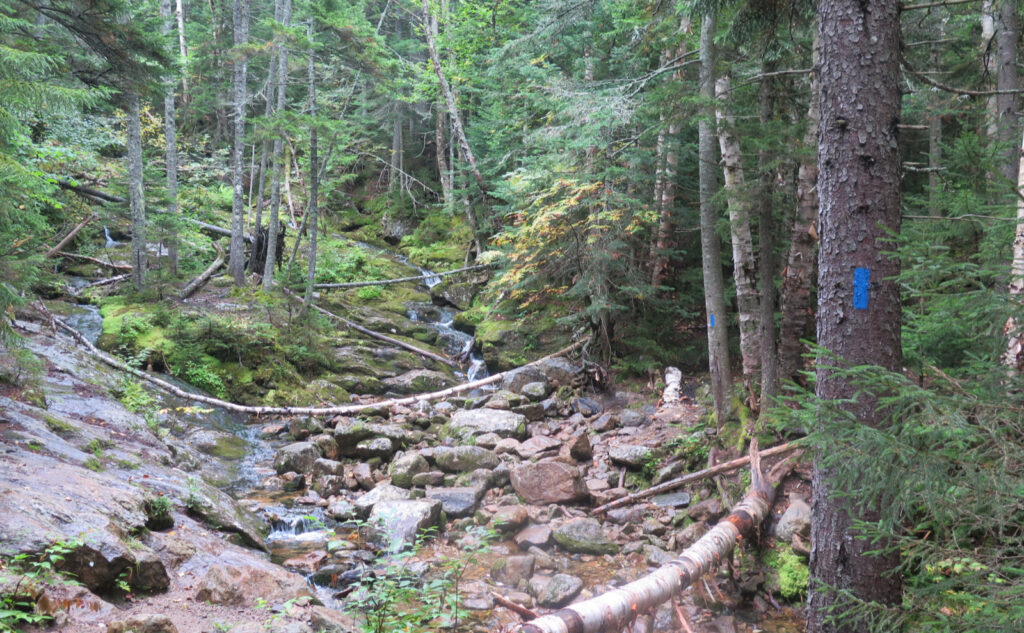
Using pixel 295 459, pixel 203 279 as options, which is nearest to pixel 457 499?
pixel 295 459

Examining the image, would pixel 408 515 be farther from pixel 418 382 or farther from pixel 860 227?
pixel 418 382

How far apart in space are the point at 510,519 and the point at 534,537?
445 millimetres

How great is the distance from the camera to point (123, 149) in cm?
2281

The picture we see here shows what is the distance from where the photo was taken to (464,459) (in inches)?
371

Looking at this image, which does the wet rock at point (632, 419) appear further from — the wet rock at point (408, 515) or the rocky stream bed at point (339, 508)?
the wet rock at point (408, 515)

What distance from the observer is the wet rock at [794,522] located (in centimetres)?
544

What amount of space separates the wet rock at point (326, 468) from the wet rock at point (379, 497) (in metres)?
1.21

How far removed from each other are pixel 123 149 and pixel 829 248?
2706cm

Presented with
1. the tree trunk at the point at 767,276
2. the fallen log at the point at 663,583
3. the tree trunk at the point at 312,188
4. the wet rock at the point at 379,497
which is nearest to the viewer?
the fallen log at the point at 663,583

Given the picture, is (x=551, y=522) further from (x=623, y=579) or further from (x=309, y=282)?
(x=309, y=282)

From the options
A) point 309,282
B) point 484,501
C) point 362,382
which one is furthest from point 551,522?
point 309,282

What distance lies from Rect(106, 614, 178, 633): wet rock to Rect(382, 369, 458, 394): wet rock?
9934 mm

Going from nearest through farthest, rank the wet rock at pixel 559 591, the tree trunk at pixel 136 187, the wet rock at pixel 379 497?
the wet rock at pixel 559 591, the wet rock at pixel 379 497, the tree trunk at pixel 136 187

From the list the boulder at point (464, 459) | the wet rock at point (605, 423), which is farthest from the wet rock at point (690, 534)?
the wet rock at point (605, 423)
